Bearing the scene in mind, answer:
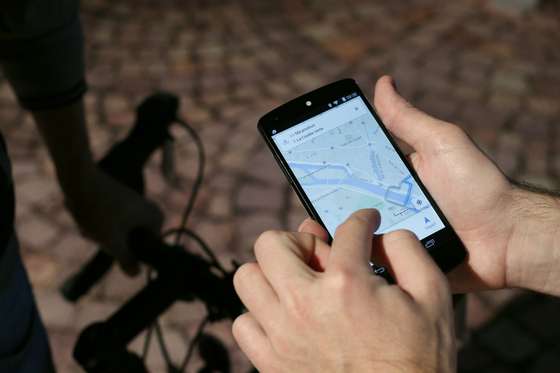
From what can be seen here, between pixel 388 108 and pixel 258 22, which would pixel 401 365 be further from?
pixel 258 22

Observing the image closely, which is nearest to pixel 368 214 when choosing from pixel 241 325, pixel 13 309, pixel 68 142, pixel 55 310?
pixel 241 325

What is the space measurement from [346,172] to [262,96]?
2.62m

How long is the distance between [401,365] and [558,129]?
3.43 m

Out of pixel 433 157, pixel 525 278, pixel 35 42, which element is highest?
pixel 35 42

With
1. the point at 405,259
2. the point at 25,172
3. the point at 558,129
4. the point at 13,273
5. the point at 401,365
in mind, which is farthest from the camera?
the point at 558,129

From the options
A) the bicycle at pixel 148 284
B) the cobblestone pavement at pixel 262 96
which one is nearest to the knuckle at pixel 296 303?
the bicycle at pixel 148 284

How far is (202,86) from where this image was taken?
14.3 ft

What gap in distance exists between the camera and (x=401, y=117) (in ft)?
6.23

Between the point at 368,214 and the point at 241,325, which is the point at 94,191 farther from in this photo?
the point at 368,214

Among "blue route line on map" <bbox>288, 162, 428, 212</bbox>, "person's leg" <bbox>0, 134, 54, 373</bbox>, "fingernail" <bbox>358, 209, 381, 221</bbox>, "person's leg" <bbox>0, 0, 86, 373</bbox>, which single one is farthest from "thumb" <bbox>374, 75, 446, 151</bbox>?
"person's leg" <bbox>0, 134, 54, 373</bbox>

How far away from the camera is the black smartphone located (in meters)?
1.68

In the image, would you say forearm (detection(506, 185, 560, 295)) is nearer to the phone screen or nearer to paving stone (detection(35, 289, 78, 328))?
the phone screen

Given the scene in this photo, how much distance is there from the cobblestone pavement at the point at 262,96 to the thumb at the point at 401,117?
56.5 inches

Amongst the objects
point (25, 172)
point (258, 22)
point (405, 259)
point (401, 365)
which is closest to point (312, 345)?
point (401, 365)
